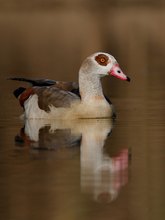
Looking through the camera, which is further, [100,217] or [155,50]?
[155,50]

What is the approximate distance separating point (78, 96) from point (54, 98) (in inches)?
16.2

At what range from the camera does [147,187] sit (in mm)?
11078

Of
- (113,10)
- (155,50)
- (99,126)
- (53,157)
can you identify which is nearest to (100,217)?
(53,157)

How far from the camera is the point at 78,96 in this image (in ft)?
56.3

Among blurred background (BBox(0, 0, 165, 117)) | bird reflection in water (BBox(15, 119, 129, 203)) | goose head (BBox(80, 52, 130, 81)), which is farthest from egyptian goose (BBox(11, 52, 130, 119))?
blurred background (BBox(0, 0, 165, 117))

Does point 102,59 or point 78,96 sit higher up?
point 102,59

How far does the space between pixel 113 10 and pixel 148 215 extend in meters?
42.4

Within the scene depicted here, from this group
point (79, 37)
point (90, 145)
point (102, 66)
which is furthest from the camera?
point (79, 37)

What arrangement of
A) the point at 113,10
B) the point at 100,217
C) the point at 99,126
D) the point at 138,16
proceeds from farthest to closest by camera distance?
the point at 113,10 < the point at 138,16 < the point at 99,126 < the point at 100,217

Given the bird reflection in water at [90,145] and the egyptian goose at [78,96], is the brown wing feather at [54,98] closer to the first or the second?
the egyptian goose at [78,96]

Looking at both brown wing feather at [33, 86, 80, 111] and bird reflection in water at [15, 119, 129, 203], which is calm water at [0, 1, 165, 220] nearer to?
bird reflection in water at [15, 119, 129, 203]

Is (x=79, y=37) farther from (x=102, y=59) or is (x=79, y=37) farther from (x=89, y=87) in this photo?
(x=102, y=59)

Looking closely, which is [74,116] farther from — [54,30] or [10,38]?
[54,30]

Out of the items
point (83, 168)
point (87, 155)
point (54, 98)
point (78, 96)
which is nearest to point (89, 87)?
point (78, 96)
